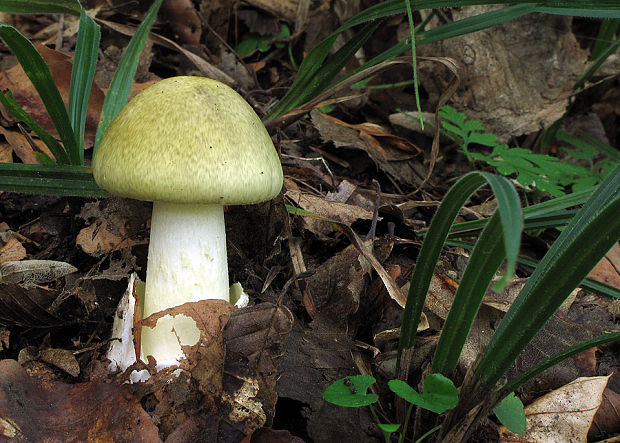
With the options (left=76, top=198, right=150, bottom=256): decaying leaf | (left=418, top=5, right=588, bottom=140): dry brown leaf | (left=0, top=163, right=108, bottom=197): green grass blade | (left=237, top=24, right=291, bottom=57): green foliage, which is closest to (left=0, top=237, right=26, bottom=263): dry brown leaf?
(left=76, top=198, right=150, bottom=256): decaying leaf

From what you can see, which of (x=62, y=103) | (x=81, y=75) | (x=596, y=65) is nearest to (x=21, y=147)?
(x=81, y=75)

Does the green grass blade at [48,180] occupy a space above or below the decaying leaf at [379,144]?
above

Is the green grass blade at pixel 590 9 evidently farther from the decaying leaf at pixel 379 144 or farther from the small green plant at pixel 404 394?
the small green plant at pixel 404 394

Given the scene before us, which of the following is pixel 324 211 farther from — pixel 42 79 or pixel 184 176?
pixel 42 79

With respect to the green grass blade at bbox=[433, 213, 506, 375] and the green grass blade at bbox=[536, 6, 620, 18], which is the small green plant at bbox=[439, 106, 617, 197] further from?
the green grass blade at bbox=[433, 213, 506, 375]

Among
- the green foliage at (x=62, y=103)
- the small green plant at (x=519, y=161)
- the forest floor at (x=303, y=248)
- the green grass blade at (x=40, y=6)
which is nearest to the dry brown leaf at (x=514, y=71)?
the forest floor at (x=303, y=248)

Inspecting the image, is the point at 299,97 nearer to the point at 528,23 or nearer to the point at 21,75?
the point at 21,75
